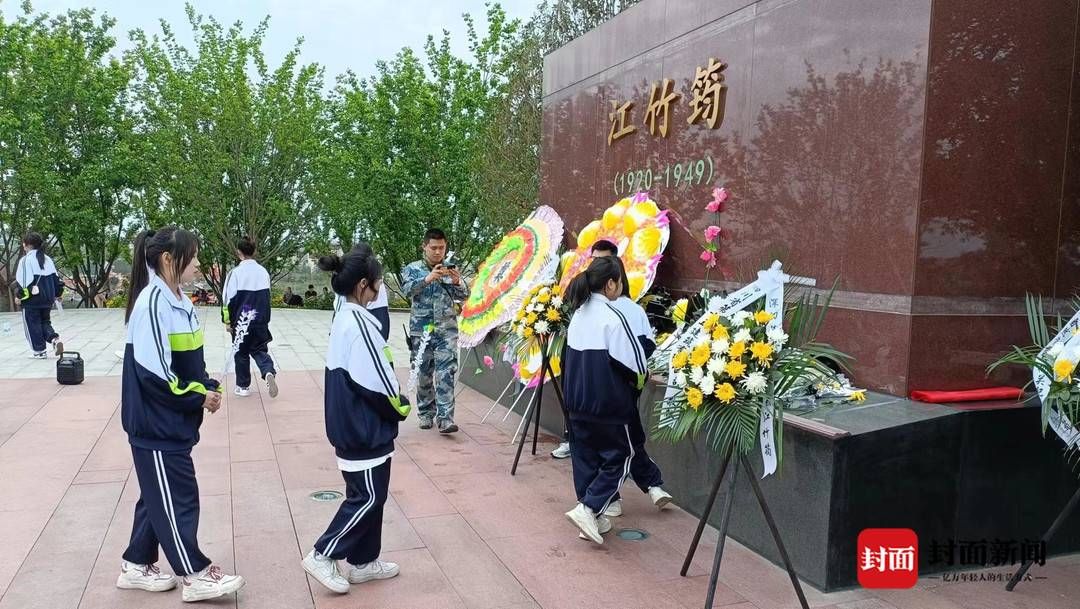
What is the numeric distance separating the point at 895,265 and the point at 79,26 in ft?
66.9

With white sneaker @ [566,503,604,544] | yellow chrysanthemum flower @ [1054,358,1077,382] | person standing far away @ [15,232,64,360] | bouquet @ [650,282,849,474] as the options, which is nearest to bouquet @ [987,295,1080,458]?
yellow chrysanthemum flower @ [1054,358,1077,382]

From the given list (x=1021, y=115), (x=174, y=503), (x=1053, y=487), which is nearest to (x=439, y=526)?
(x=174, y=503)

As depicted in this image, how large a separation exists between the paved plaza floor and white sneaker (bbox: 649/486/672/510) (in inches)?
3.5

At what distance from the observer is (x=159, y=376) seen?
3047 mm

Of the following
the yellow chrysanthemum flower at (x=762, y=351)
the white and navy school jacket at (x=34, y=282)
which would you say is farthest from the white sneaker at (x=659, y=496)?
the white and navy school jacket at (x=34, y=282)

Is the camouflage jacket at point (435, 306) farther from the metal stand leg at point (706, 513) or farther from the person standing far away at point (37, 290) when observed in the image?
the person standing far away at point (37, 290)

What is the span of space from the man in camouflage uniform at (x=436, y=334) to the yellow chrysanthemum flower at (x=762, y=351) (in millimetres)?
3482

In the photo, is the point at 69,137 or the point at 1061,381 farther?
the point at 69,137

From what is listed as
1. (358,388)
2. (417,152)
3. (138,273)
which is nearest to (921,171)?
(358,388)

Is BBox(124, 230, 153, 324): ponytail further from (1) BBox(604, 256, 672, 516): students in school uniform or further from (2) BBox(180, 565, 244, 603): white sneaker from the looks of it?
(1) BBox(604, 256, 672, 516): students in school uniform

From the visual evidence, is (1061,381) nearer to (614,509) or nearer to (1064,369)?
(1064,369)

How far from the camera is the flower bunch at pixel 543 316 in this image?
5.25 metres

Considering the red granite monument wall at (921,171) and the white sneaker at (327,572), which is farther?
the red granite monument wall at (921,171)

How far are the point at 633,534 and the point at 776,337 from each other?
5.33 feet
